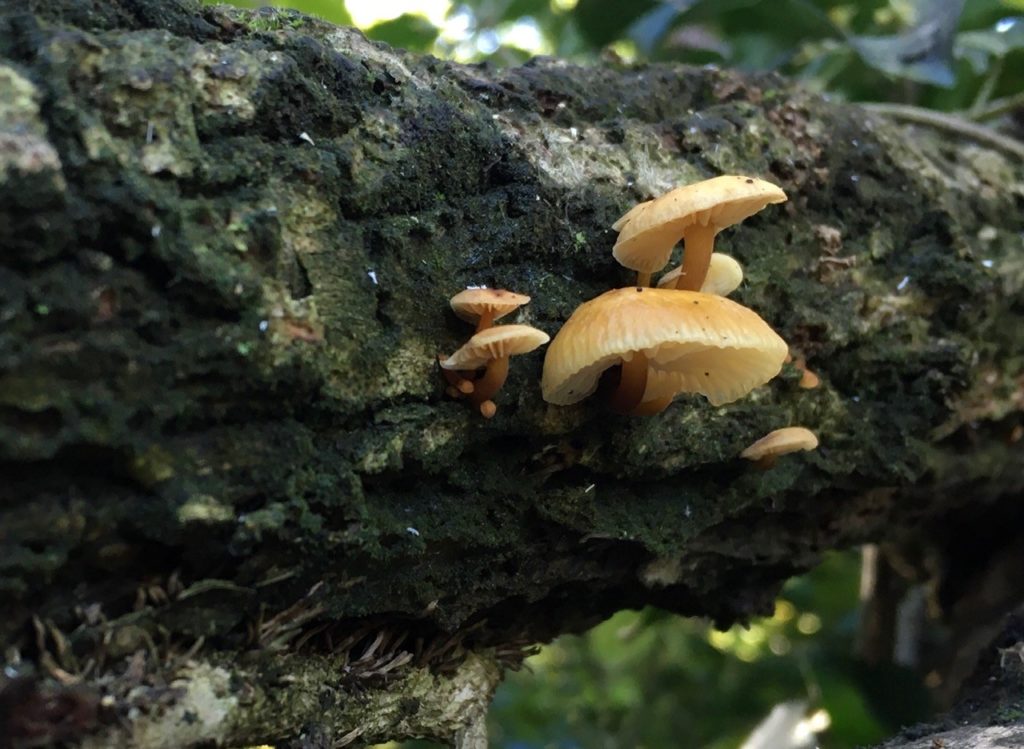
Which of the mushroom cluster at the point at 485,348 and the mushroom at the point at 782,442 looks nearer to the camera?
the mushroom cluster at the point at 485,348

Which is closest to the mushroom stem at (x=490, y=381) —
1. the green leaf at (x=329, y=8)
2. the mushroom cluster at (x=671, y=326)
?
the mushroom cluster at (x=671, y=326)

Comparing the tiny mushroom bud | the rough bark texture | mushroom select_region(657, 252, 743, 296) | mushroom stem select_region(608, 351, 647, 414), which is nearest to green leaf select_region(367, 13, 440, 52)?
the rough bark texture

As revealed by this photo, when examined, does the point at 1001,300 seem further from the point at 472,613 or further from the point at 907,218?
the point at 472,613

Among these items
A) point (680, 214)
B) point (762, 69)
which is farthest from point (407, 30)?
point (680, 214)

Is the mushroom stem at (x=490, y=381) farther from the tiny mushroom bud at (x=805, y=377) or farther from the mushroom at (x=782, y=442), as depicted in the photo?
the tiny mushroom bud at (x=805, y=377)

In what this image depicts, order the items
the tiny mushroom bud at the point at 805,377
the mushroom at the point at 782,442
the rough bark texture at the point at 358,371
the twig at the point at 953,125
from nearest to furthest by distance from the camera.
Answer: the rough bark texture at the point at 358,371
the mushroom at the point at 782,442
the tiny mushroom bud at the point at 805,377
the twig at the point at 953,125

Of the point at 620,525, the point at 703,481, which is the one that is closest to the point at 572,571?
the point at 620,525

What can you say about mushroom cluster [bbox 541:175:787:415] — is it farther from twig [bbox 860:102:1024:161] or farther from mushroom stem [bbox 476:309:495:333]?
twig [bbox 860:102:1024:161]

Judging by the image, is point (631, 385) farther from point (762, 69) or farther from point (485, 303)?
point (762, 69)
